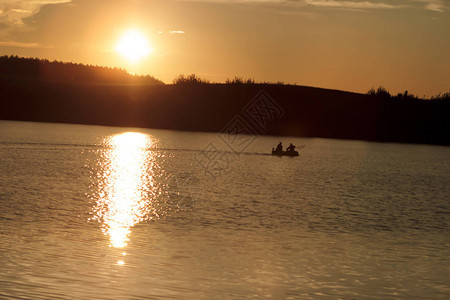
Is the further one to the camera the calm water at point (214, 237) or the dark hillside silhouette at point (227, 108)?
the dark hillside silhouette at point (227, 108)

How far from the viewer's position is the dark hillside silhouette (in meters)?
130

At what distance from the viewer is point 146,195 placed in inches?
1195

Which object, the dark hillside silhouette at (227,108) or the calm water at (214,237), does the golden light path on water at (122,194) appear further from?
the dark hillside silhouette at (227,108)

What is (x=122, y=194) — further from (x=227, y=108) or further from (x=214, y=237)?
(x=227, y=108)

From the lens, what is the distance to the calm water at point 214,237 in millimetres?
13469

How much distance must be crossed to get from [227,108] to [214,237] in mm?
114019

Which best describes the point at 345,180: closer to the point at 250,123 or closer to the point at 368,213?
the point at 368,213

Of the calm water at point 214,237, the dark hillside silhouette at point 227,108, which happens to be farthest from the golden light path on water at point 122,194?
the dark hillside silhouette at point 227,108

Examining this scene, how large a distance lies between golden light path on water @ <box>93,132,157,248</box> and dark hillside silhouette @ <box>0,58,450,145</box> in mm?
75562

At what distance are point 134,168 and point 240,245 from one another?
3038cm

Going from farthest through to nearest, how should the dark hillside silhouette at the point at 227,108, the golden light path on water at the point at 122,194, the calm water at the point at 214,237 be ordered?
the dark hillside silhouette at the point at 227,108 → the golden light path on water at the point at 122,194 → the calm water at the point at 214,237

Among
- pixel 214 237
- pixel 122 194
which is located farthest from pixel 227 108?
pixel 214 237

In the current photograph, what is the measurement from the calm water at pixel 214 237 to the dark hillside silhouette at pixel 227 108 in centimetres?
9039

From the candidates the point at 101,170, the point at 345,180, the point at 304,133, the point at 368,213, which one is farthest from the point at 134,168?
the point at 304,133
